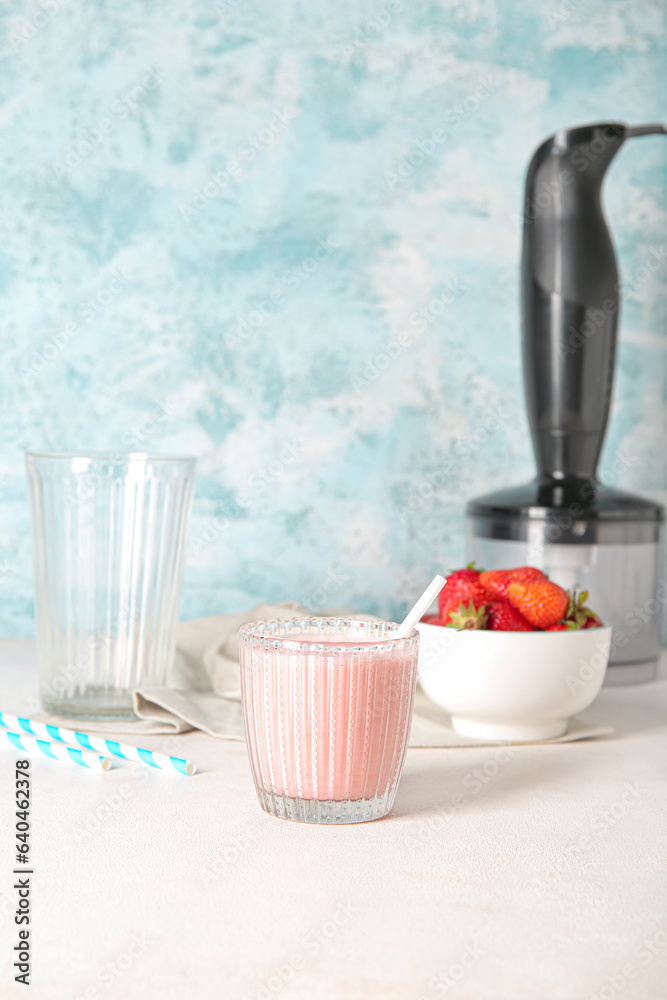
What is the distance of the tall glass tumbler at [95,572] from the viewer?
2.80 ft

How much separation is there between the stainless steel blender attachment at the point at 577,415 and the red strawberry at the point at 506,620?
256 millimetres

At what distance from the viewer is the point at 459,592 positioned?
828mm

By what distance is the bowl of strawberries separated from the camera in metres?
0.78

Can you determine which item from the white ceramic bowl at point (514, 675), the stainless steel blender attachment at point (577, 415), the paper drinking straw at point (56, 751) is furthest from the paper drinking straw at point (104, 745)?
the stainless steel blender attachment at point (577, 415)

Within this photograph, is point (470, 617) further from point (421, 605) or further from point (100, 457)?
point (100, 457)

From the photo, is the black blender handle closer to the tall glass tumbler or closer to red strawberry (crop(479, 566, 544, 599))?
red strawberry (crop(479, 566, 544, 599))

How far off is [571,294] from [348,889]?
2.52 feet

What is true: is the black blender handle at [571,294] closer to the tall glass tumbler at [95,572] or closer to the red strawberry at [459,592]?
the red strawberry at [459,592]

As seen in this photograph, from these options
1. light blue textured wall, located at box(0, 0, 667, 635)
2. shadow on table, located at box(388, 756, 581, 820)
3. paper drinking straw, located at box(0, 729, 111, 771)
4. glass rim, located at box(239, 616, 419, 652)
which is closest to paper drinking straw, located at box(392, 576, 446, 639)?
glass rim, located at box(239, 616, 419, 652)

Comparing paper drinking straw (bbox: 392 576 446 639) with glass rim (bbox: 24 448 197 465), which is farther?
glass rim (bbox: 24 448 197 465)

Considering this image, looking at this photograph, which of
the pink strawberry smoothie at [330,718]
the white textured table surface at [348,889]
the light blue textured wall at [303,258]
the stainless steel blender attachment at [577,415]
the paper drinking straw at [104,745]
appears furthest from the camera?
the light blue textured wall at [303,258]

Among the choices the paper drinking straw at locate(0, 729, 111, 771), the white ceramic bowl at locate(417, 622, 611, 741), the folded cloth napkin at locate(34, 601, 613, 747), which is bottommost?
the folded cloth napkin at locate(34, 601, 613, 747)

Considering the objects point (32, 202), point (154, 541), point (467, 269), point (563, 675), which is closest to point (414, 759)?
point (563, 675)

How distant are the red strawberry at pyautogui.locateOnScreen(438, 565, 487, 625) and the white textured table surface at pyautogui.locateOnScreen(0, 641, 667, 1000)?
0.47 feet
